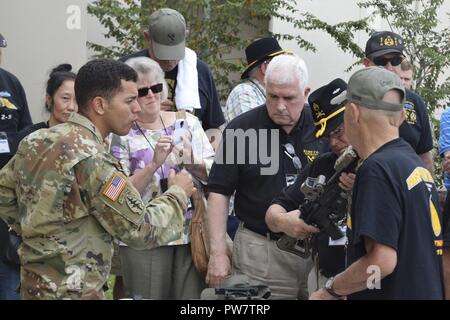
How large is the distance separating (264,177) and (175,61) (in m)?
1.25

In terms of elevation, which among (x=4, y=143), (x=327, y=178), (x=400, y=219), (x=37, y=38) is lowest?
(x=400, y=219)

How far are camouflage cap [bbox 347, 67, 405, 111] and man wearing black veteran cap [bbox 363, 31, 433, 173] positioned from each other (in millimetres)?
1702

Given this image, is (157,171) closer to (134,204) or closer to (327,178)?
(327,178)

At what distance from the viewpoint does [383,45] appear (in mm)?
6082

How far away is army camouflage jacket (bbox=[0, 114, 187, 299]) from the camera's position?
3691mm

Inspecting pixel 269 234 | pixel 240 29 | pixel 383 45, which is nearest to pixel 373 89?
pixel 269 234

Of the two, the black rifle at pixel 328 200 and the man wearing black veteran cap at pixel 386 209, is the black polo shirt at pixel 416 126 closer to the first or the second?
the black rifle at pixel 328 200

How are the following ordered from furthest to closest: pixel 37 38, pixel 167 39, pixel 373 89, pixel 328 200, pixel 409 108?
1. pixel 37 38
2. pixel 167 39
3. pixel 409 108
4. pixel 328 200
5. pixel 373 89

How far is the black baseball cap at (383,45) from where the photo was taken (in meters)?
6.08

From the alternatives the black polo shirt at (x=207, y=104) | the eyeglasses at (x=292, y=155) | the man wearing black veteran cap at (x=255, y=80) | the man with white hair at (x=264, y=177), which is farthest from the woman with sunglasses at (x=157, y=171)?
the man wearing black veteran cap at (x=255, y=80)

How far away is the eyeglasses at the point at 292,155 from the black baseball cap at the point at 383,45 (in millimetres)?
1372

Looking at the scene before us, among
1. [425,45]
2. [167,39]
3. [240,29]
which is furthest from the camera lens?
[240,29]

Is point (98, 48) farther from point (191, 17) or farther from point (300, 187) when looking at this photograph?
point (300, 187)

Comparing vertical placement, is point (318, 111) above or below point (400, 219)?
above
